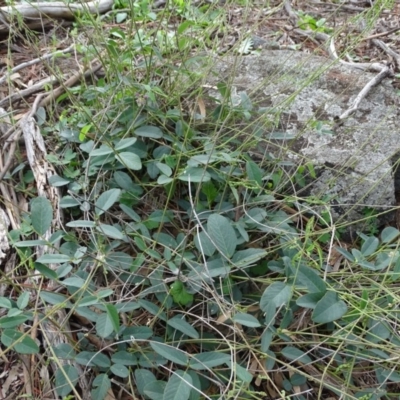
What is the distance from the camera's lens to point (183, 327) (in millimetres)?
1254

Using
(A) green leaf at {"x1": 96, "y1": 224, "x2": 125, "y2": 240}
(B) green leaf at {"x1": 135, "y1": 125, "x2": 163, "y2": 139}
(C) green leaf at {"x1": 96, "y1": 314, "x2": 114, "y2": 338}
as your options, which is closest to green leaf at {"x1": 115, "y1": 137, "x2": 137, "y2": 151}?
(B) green leaf at {"x1": 135, "y1": 125, "x2": 163, "y2": 139}

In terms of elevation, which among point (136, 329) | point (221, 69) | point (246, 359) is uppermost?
point (221, 69)

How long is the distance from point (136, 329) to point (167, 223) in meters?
0.36

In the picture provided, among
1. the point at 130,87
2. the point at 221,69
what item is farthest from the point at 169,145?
the point at 221,69

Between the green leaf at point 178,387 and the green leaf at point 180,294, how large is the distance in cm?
20

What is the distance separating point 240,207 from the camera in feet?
4.94

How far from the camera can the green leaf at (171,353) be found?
115 centimetres

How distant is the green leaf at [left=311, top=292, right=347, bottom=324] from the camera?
3.76 ft

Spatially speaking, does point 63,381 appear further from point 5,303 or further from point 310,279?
point 310,279

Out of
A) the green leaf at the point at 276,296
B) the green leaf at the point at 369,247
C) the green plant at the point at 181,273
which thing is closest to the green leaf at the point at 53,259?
the green plant at the point at 181,273

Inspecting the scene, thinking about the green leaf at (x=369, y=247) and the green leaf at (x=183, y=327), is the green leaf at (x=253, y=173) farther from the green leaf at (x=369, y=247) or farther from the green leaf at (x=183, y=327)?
the green leaf at (x=183, y=327)

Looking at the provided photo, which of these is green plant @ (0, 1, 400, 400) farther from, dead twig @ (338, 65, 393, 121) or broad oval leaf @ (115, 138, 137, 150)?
dead twig @ (338, 65, 393, 121)

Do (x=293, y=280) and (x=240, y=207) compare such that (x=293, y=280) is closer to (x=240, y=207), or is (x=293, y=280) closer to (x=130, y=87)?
(x=240, y=207)

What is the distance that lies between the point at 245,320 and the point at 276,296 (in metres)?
0.09
